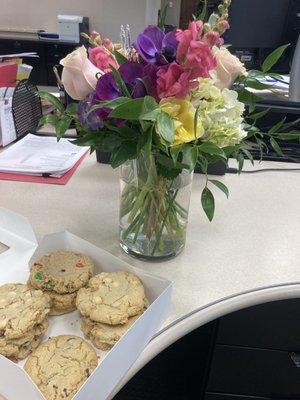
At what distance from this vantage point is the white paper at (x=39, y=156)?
1010mm

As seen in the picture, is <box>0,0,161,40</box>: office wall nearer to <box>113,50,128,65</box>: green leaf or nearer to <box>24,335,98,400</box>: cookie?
→ <box>113,50,128,65</box>: green leaf

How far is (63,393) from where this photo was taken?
17.7 inches

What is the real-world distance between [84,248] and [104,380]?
257 millimetres

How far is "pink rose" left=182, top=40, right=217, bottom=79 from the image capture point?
48cm

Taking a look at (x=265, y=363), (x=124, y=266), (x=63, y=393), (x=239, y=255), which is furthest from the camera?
(x=265, y=363)

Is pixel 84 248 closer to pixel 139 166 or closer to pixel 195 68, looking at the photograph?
pixel 139 166

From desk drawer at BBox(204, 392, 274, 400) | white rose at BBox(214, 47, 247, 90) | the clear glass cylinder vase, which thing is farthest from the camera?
desk drawer at BBox(204, 392, 274, 400)

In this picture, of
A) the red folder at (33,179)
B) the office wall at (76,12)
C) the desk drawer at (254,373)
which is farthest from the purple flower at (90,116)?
the office wall at (76,12)

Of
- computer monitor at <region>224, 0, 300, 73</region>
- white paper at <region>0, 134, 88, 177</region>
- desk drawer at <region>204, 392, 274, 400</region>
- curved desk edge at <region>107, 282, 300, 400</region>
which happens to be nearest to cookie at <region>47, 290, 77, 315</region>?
curved desk edge at <region>107, 282, 300, 400</region>

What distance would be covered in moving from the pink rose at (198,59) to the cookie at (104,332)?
37cm

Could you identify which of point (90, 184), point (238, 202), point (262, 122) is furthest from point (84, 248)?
point (262, 122)

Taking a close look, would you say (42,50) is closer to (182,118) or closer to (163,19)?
(163,19)

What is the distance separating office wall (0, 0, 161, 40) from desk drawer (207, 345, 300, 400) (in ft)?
11.4

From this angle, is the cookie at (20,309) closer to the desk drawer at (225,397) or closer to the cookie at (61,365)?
the cookie at (61,365)
